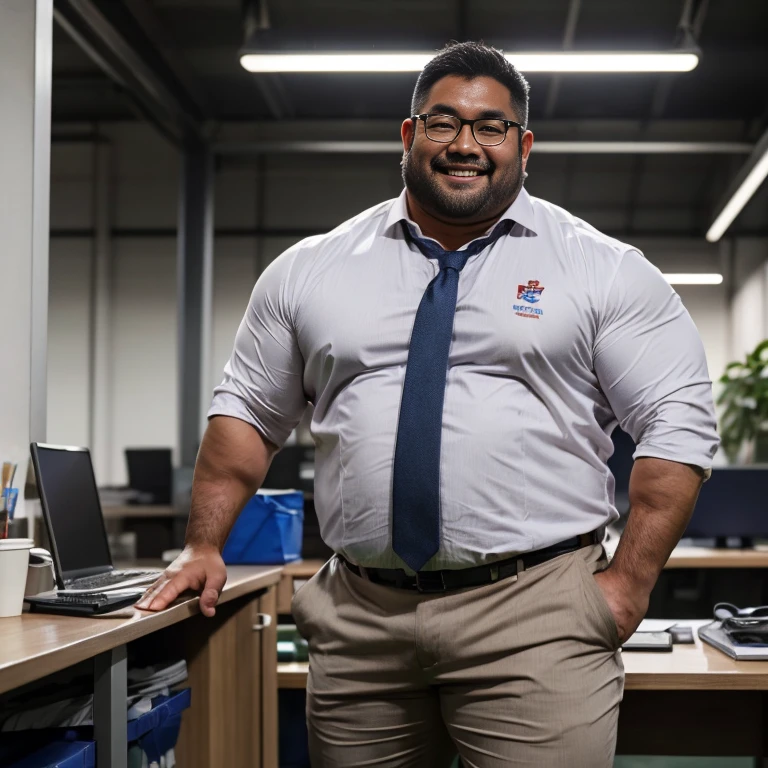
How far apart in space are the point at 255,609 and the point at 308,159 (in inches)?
280

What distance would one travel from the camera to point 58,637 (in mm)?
1415

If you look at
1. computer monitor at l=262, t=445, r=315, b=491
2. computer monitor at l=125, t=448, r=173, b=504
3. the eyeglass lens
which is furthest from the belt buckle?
computer monitor at l=125, t=448, r=173, b=504

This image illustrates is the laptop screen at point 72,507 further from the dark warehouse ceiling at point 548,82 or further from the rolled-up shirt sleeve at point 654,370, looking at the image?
the dark warehouse ceiling at point 548,82

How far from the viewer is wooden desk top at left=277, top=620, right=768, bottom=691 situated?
5.71ft

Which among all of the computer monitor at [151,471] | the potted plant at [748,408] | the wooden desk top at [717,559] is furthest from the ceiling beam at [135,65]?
the potted plant at [748,408]

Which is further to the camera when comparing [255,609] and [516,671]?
[255,609]

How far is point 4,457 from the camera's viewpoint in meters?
2.27

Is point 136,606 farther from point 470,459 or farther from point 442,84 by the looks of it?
point 442,84

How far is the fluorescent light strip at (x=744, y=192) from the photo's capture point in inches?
233

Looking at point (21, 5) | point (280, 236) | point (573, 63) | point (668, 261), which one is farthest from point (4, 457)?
point (668, 261)

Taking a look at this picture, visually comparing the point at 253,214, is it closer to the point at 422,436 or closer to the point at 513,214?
the point at 513,214

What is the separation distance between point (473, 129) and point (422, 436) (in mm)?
544

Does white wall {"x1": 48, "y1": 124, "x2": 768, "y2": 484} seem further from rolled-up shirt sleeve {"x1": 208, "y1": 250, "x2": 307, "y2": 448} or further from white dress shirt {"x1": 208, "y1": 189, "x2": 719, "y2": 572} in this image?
white dress shirt {"x1": 208, "y1": 189, "x2": 719, "y2": 572}

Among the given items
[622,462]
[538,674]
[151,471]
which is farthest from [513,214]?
[151,471]
